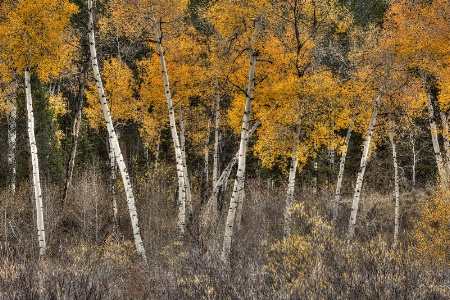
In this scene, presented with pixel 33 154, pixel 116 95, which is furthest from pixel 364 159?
pixel 116 95

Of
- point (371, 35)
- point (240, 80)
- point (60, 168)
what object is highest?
point (371, 35)

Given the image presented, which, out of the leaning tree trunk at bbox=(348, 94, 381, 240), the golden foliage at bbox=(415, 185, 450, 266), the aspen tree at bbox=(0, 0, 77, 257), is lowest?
the golden foliage at bbox=(415, 185, 450, 266)

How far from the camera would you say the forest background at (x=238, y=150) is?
7.03 metres

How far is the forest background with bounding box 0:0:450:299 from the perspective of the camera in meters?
7.03

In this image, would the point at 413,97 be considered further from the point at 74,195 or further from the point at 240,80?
the point at 74,195

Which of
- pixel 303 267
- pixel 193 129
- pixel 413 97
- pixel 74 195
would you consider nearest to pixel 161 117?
pixel 193 129

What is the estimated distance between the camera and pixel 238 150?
15352 millimetres

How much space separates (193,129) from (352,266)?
13897 millimetres

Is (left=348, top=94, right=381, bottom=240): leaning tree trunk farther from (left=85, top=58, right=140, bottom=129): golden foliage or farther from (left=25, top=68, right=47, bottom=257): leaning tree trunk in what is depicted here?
(left=85, top=58, right=140, bottom=129): golden foliage

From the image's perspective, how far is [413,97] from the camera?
14.5 meters

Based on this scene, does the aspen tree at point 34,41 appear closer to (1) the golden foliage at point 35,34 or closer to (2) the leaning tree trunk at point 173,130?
(1) the golden foliage at point 35,34

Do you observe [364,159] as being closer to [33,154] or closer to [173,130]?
[173,130]

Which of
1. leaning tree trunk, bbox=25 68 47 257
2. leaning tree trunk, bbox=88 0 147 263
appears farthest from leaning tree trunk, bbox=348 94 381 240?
leaning tree trunk, bbox=25 68 47 257

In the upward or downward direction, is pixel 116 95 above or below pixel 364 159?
above
